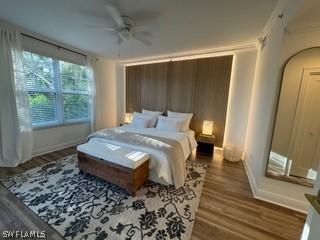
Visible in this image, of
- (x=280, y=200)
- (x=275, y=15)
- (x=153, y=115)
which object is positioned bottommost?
(x=280, y=200)

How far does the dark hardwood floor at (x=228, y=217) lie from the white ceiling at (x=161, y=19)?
101 inches

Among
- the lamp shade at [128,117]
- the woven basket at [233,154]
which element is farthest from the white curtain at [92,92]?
the woven basket at [233,154]

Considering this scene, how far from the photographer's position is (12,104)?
2635mm

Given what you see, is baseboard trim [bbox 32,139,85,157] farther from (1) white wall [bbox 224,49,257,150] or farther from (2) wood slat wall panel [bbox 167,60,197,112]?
(1) white wall [bbox 224,49,257,150]

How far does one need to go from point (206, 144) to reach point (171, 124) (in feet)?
3.26

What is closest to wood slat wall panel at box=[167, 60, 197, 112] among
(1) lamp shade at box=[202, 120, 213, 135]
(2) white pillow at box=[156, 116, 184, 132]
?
(1) lamp shade at box=[202, 120, 213, 135]

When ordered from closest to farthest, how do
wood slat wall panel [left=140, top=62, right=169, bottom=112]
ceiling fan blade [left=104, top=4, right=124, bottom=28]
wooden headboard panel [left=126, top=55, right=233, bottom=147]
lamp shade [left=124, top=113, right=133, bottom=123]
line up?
ceiling fan blade [left=104, top=4, right=124, bottom=28], wooden headboard panel [left=126, top=55, right=233, bottom=147], wood slat wall panel [left=140, top=62, right=169, bottom=112], lamp shade [left=124, top=113, right=133, bottom=123]

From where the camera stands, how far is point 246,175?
8.71ft

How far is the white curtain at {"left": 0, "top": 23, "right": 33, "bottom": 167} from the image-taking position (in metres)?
2.49

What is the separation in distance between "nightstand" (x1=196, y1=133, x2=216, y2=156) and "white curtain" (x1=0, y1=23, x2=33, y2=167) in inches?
147

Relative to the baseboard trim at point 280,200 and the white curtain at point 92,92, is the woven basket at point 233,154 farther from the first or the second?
the white curtain at point 92,92

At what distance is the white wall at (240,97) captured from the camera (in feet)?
10.5

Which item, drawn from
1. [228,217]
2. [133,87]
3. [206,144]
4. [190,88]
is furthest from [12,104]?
[206,144]

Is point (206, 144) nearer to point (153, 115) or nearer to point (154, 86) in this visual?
point (153, 115)
